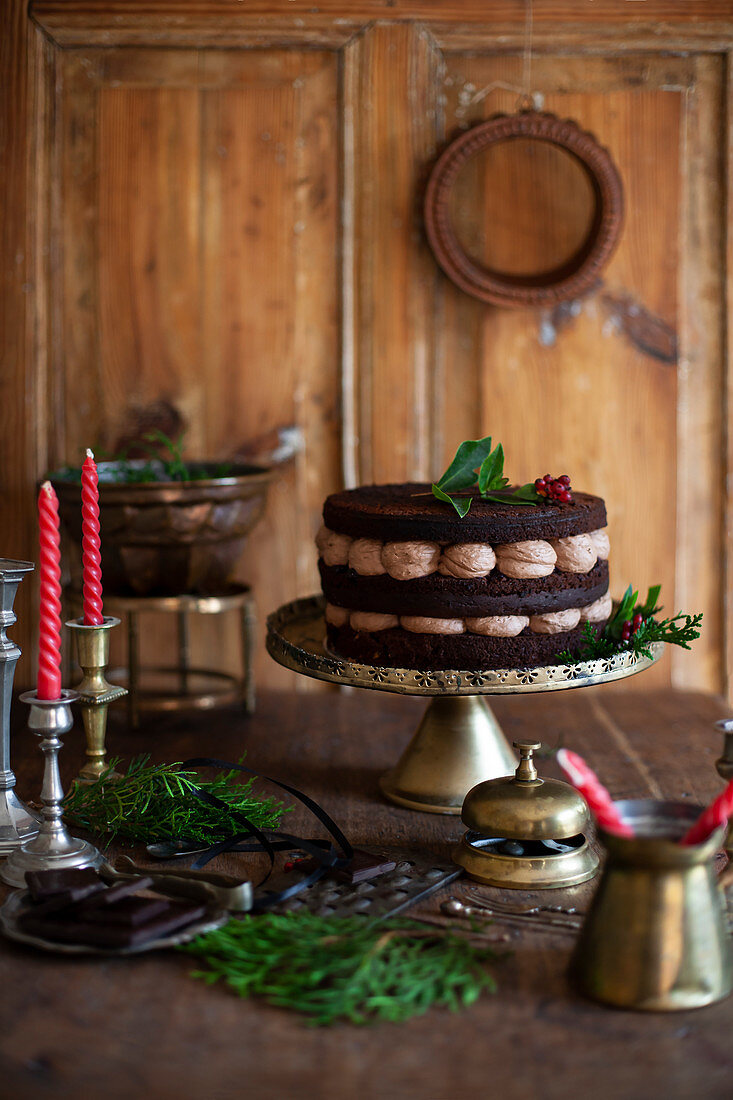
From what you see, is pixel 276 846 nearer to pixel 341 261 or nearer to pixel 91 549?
pixel 91 549

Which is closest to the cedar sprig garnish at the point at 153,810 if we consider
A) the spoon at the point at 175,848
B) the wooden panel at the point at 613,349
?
the spoon at the point at 175,848

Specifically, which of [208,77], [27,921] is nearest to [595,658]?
[27,921]

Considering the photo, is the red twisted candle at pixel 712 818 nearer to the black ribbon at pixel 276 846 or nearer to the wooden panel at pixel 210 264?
the black ribbon at pixel 276 846

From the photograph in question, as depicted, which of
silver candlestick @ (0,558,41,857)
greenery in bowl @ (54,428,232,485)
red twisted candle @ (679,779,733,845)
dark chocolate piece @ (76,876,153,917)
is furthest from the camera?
greenery in bowl @ (54,428,232,485)

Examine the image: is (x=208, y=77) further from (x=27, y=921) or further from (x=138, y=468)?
(x=27, y=921)

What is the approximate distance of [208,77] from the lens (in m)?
2.35

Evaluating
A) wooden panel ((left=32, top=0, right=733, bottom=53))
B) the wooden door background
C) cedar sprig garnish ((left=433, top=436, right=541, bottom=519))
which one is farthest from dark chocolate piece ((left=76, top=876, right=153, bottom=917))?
wooden panel ((left=32, top=0, right=733, bottom=53))

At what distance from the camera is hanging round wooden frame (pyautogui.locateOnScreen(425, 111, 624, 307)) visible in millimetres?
2293

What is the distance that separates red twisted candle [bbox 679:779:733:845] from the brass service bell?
279 mm

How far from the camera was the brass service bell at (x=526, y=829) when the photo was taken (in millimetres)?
1396

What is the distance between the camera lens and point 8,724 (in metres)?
1.48

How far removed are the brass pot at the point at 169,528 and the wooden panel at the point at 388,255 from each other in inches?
14.9

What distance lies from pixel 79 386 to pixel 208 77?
737 mm

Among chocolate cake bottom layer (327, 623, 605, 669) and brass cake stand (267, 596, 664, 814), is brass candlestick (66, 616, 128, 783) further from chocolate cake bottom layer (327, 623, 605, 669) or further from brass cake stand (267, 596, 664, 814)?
chocolate cake bottom layer (327, 623, 605, 669)
